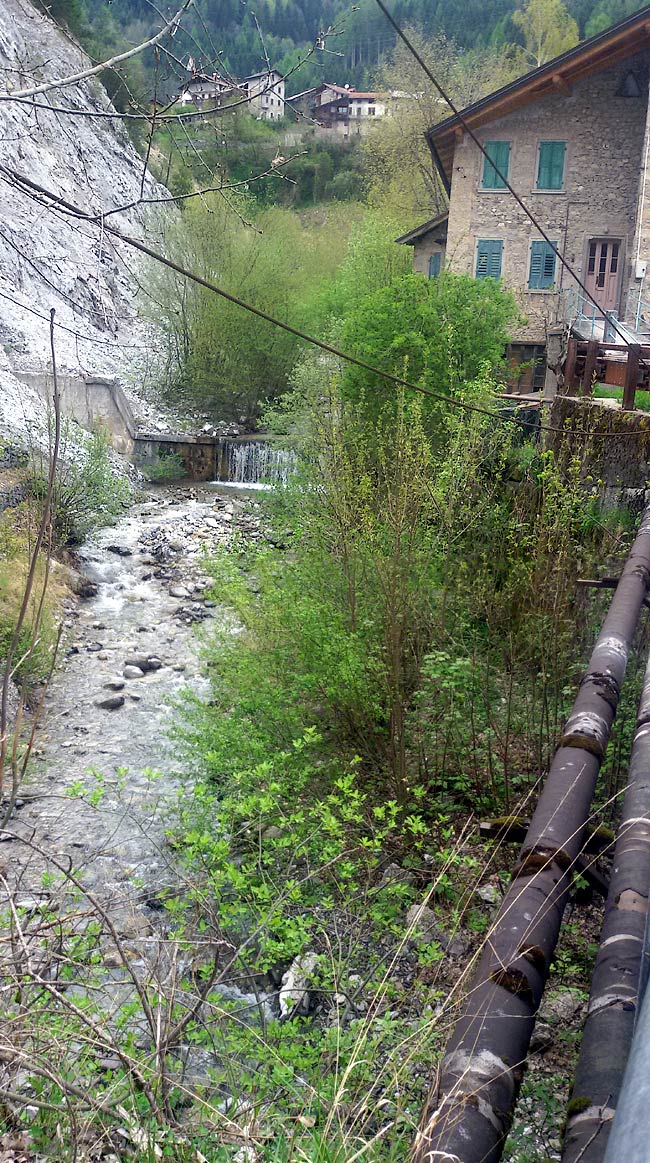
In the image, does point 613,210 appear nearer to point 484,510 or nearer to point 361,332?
point 361,332

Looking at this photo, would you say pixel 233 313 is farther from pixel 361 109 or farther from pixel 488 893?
pixel 361 109

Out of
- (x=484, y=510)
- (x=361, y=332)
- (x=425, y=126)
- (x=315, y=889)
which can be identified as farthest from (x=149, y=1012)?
(x=425, y=126)

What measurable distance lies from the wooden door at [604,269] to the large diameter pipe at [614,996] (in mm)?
19813

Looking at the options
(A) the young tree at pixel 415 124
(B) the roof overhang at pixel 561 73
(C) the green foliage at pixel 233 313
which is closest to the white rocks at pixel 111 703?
(B) the roof overhang at pixel 561 73

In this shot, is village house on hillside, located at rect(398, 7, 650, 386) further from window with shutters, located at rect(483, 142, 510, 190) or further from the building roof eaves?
the building roof eaves

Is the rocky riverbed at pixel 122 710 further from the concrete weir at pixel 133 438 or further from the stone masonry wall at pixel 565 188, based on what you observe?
Result: the stone masonry wall at pixel 565 188

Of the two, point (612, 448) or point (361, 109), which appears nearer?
point (612, 448)

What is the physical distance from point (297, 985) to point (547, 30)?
152 ft

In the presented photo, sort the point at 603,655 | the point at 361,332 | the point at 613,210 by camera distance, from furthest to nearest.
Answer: the point at 613,210 → the point at 361,332 → the point at 603,655

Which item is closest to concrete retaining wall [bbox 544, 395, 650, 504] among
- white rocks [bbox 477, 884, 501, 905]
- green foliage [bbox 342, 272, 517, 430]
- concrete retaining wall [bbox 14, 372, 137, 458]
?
white rocks [bbox 477, 884, 501, 905]

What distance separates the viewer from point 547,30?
40.9m

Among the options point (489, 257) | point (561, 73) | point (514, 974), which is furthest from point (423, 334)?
point (514, 974)

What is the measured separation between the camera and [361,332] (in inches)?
584

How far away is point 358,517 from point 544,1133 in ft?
19.0
